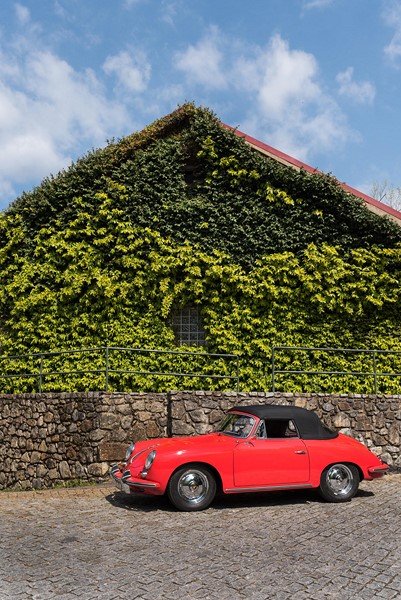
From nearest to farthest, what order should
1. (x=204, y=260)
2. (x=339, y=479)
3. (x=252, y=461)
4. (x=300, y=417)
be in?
(x=252, y=461) < (x=339, y=479) < (x=300, y=417) < (x=204, y=260)

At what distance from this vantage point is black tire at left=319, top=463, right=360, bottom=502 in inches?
317

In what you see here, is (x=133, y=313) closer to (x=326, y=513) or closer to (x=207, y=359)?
(x=207, y=359)

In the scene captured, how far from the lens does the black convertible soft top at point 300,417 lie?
816 centimetres

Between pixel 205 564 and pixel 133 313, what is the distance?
924 cm

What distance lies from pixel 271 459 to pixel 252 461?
0.95ft

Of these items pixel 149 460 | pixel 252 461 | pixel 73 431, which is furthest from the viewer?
pixel 73 431

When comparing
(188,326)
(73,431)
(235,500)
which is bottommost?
(235,500)

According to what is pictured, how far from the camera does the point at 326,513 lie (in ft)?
24.2

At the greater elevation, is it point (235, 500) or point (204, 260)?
point (204, 260)

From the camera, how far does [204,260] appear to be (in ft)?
45.5

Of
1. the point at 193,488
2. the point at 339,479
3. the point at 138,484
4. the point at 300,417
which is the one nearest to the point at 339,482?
the point at 339,479

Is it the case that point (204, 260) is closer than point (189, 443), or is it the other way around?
point (189, 443)

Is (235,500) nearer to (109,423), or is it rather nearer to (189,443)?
(189,443)

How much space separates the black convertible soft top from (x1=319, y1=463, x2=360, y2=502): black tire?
471mm
